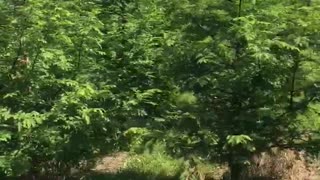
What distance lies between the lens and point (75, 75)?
29.3 ft

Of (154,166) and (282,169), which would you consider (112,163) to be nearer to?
(154,166)

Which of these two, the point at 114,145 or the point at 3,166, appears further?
the point at 114,145

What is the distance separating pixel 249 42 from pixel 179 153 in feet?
6.71

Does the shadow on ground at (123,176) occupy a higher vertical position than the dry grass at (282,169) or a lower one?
lower

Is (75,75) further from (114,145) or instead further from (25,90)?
(114,145)

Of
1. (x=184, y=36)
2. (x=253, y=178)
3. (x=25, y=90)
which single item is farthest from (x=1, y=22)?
(x=253, y=178)

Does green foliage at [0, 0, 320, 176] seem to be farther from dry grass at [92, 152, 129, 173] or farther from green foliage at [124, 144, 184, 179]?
dry grass at [92, 152, 129, 173]

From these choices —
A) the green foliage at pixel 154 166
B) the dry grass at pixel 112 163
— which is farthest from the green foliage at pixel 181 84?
the dry grass at pixel 112 163

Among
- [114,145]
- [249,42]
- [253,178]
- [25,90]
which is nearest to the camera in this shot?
[249,42]

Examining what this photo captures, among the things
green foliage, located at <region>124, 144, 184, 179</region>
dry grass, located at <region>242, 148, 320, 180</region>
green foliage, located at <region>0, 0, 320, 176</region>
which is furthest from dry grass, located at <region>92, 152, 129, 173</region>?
dry grass, located at <region>242, 148, 320, 180</region>

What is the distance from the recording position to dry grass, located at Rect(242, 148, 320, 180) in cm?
1010

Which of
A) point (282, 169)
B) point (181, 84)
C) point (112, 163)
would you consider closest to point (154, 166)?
point (112, 163)

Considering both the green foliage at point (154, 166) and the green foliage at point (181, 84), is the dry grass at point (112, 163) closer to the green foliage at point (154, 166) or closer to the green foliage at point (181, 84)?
the green foliage at point (154, 166)

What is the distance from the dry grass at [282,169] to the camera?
10.1 metres
